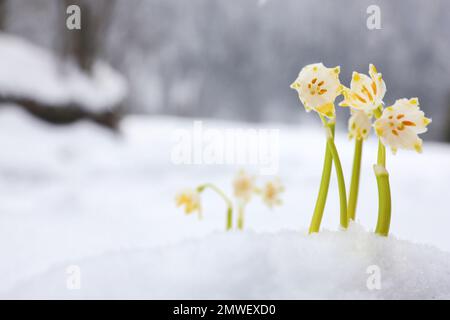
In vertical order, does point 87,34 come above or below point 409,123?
above

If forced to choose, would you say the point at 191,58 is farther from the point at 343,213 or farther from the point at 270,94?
the point at 343,213

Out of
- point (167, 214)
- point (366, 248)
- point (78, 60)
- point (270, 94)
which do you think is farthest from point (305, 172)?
point (78, 60)

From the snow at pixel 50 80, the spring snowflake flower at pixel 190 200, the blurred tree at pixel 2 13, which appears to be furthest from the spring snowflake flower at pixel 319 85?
the blurred tree at pixel 2 13

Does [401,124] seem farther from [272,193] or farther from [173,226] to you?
[173,226]

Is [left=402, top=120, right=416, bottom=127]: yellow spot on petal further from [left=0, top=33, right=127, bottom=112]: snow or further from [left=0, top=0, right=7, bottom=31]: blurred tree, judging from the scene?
[left=0, top=0, right=7, bottom=31]: blurred tree

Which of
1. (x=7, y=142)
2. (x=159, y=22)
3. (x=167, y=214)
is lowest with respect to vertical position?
(x=167, y=214)

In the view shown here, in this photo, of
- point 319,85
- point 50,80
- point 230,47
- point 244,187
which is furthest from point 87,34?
point 319,85
